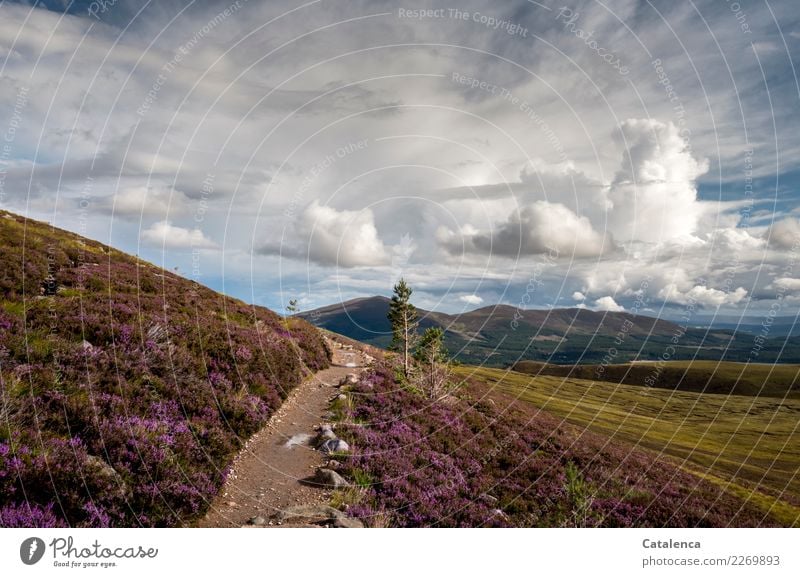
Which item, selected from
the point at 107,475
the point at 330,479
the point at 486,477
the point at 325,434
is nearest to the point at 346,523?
the point at 330,479

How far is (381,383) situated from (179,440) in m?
15.3

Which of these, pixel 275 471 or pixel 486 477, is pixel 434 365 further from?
pixel 275 471

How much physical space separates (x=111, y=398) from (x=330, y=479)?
6.10 metres

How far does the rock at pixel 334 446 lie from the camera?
1332cm

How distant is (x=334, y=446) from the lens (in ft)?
44.5

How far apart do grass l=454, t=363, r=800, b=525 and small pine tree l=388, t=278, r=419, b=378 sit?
1141cm

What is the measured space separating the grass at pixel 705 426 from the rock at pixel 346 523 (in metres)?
30.7

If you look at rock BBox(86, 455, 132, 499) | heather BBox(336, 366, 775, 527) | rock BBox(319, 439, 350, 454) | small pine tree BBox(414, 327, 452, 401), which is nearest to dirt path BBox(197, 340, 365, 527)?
rock BBox(319, 439, 350, 454)

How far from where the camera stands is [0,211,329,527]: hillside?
6.64 m

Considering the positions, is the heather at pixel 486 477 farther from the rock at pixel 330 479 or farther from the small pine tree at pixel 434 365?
the small pine tree at pixel 434 365

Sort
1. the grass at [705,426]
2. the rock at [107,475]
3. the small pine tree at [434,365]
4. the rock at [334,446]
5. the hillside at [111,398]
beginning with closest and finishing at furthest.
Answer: the hillside at [111,398] → the rock at [107,475] → the rock at [334,446] → the small pine tree at [434,365] → the grass at [705,426]

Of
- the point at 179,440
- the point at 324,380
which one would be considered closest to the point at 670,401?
the point at 324,380

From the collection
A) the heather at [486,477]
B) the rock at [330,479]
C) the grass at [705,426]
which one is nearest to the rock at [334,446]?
the heather at [486,477]
